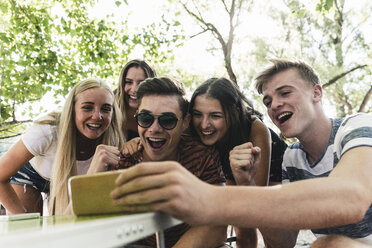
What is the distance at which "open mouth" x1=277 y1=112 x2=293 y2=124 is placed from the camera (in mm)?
2477

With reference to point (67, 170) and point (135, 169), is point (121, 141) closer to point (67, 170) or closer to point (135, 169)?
point (67, 170)

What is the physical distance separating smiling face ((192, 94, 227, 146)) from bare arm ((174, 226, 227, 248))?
3.39ft

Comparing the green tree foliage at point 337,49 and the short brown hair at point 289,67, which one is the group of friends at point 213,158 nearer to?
the short brown hair at point 289,67

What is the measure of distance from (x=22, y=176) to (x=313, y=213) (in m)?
3.27

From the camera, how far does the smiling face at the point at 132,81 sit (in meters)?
3.99

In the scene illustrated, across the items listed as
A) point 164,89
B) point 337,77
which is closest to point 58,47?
point 164,89

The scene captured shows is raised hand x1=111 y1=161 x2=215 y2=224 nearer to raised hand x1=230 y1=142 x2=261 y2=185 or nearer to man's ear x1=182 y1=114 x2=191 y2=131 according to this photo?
raised hand x1=230 y1=142 x2=261 y2=185

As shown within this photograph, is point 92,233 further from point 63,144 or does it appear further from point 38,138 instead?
point 38,138

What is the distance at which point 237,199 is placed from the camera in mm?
956

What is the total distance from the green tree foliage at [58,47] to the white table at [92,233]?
5938mm

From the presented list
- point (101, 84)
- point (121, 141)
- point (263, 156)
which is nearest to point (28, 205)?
point (121, 141)

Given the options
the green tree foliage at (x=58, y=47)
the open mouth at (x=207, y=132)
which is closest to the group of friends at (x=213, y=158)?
the open mouth at (x=207, y=132)

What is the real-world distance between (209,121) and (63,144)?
4.30 ft

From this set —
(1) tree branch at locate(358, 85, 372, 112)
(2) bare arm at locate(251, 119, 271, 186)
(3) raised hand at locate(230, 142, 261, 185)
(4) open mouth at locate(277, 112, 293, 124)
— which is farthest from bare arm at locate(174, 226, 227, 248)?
(1) tree branch at locate(358, 85, 372, 112)
